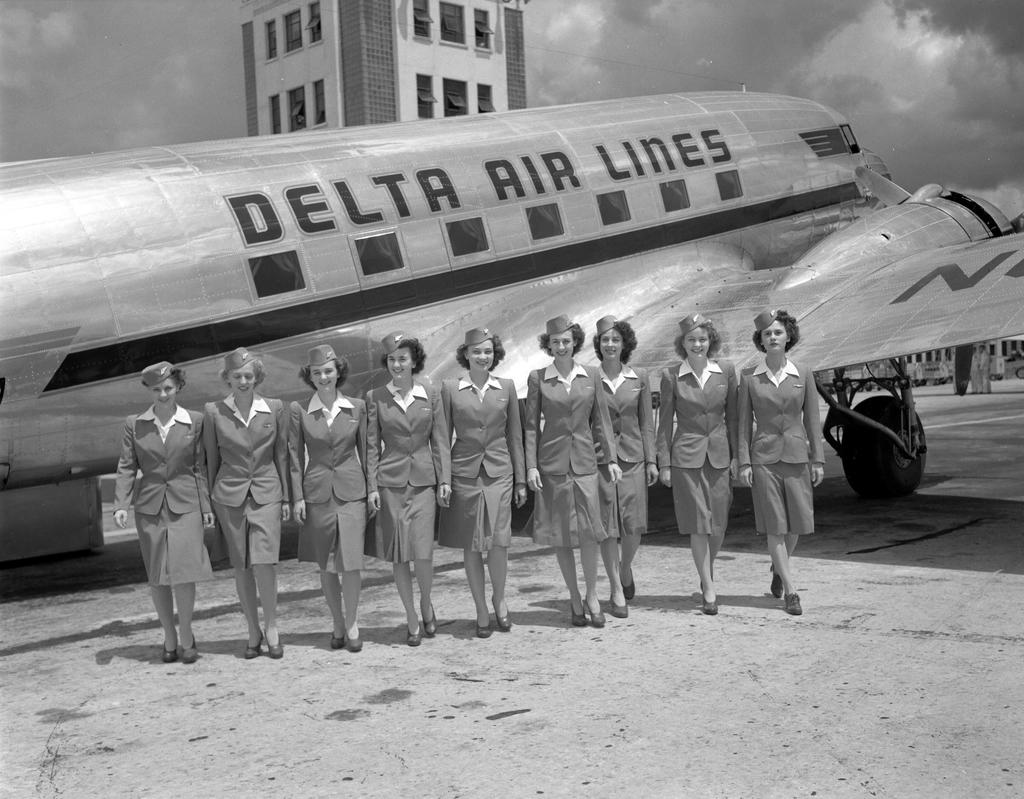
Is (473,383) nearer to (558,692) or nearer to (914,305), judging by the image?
(558,692)

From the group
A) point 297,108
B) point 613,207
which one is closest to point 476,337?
point 613,207

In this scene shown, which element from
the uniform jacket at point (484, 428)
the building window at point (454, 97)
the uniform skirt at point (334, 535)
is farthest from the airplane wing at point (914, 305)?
the building window at point (454, 97)

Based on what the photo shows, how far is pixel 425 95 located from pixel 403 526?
42.4 meters

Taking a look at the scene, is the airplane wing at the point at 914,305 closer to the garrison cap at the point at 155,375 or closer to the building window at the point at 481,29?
the garrison cap at the point at 155,375

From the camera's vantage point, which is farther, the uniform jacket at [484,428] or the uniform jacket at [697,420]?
the uniform jacket at [697,420]

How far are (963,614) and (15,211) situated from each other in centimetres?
712

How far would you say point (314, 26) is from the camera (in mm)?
46969

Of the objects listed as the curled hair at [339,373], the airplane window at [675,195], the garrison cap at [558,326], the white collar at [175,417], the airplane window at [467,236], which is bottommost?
the white collar at [175,417]

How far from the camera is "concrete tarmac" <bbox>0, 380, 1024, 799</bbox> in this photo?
4.41m

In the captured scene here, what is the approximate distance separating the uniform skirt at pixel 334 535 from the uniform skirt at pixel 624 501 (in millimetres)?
1578

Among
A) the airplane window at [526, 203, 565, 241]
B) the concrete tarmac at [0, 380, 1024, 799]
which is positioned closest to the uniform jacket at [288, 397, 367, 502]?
A: the concrete tarmac at [0, 380, 1024, 799]

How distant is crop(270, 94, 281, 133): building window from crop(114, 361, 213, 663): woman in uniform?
45.5 m

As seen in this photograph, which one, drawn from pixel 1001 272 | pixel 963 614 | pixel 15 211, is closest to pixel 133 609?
pixel 15 211

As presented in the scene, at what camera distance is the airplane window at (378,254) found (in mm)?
9297
